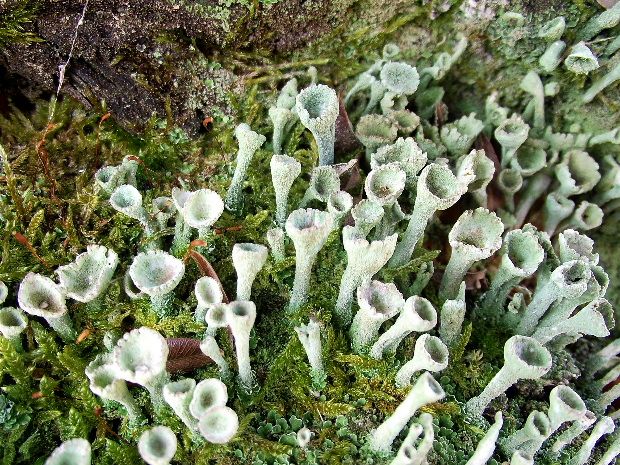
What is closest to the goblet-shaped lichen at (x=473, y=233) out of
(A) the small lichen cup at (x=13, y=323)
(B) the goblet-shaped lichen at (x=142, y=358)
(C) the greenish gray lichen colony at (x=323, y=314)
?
(C) the greenish gray lichen colony at (x=323, y=314)


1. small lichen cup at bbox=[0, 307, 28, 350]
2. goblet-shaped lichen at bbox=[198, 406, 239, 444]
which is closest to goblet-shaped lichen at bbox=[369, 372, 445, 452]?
goblet-shaped lichen at bbox=[198, 406, 239, 444]

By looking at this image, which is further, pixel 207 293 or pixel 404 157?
pixel 404 157

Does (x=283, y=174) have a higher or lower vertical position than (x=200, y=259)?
higher

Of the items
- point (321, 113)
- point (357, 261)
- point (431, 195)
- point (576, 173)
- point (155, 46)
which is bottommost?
point (576, 173)

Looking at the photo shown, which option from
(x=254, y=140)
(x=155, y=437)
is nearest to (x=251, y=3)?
(x=254, y=140)

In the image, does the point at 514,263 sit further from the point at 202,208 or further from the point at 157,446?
the point at 157,446

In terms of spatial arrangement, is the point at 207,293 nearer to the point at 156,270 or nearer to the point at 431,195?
the point at 156,270

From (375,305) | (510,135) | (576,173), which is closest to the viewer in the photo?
(375,305)

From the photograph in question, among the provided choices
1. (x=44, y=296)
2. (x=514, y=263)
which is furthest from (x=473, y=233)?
(x=44, y=296)

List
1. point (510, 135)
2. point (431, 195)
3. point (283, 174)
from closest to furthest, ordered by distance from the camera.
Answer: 1. point (431, 195)
2. point (283, 174)
3. point (510, 135)

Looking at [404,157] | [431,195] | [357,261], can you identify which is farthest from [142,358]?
[404,157]

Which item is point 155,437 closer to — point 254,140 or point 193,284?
point 193,284
